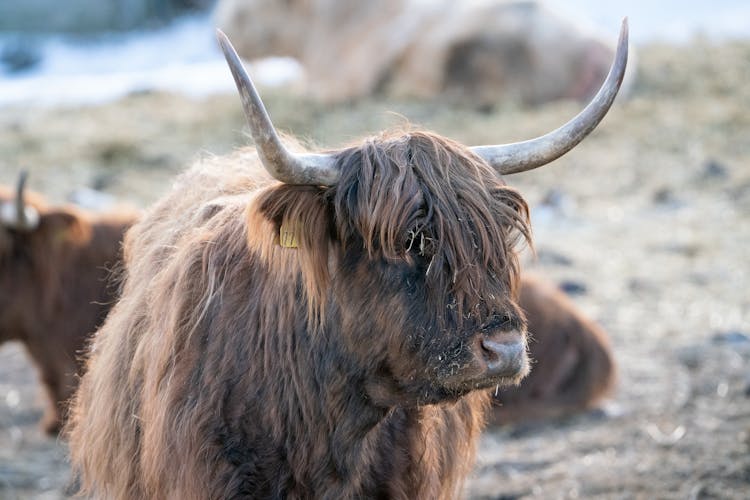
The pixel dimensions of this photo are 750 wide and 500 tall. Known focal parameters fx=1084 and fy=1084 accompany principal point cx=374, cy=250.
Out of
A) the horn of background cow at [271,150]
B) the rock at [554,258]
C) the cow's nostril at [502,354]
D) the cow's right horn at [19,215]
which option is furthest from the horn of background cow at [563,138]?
the rock at [554,258]

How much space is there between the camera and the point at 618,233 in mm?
8766

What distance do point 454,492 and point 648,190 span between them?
22.4 feet

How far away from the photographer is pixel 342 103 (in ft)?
43.2

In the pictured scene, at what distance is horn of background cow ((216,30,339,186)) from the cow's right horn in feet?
12.0

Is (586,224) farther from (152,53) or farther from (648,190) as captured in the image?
(152,53)

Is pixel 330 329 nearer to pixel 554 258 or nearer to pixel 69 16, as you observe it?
pixel 554 258

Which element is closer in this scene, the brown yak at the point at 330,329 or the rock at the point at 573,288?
the brown yak at the point at 330,329

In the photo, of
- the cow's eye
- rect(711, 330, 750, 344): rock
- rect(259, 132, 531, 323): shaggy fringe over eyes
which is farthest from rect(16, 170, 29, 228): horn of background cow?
rect(711, 330, 750, 344): rock

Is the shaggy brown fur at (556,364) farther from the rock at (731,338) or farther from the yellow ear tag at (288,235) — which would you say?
the yellow ear tag at (288,235)

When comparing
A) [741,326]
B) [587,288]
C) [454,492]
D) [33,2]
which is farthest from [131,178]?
[33,2]

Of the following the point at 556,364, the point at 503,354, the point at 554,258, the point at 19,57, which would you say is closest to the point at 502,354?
the point at 503,354

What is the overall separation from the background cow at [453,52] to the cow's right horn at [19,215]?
24.2 ft

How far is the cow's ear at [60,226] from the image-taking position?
6.30 m

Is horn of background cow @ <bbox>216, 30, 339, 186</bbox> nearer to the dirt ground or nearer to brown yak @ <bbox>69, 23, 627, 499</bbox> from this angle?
brown yak @ <bbox>69, 23, 627, 499</bbox>
